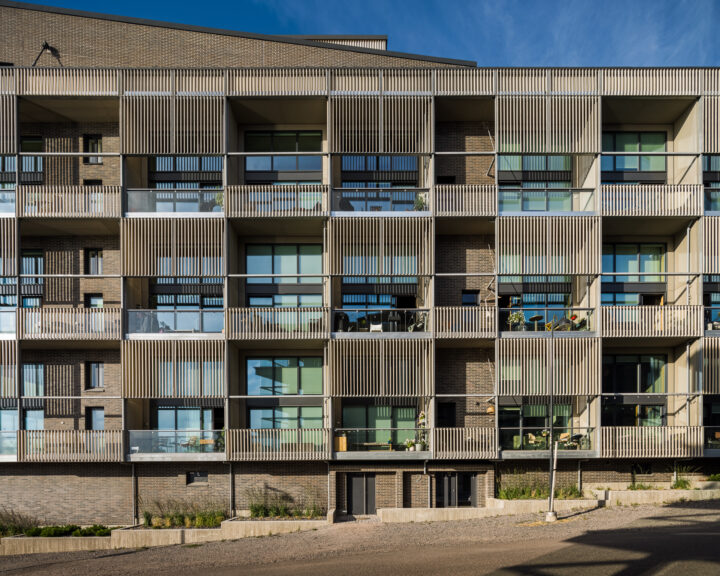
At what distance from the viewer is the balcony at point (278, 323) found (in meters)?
20.0

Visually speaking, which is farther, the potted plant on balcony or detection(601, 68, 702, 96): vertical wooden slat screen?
the potted plant on balcony

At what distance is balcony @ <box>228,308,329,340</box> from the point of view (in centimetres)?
2005

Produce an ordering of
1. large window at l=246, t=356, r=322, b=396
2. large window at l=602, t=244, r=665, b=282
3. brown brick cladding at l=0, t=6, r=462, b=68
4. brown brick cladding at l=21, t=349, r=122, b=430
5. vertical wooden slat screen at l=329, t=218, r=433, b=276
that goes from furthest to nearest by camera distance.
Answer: brown brick cladding at l=0, t=6, r=462, b=68 < large window at l=602, t=244, r=665, b=282 < large window at l=246, t=356, r=322, b=396 < brown brick cladding at l=21, t=349, r=122, b=430 < vertical wooden slat screen at l=329, t=218, r=433, b=276

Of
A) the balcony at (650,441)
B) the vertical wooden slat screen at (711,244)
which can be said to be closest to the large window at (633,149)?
the vertical wooden slat screen at (711,244)

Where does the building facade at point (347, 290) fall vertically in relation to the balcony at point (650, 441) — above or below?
above

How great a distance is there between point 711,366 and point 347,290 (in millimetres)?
13819

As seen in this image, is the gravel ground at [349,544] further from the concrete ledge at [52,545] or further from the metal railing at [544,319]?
the metal railing at [544,319]

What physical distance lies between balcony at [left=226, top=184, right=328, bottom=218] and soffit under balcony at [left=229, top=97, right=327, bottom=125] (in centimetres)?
337

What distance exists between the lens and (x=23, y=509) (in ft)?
67.7

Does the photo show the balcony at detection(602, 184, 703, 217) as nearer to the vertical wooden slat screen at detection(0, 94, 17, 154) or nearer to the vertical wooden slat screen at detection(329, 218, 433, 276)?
the vertical wooden slat screen at detection(329, 218, 433, 276)

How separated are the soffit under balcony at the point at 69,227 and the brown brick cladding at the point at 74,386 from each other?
15.1 feet

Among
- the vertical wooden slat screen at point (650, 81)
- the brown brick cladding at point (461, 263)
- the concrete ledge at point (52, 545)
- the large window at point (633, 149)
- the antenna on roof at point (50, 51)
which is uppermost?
the antenna on roof at point (50, 51)

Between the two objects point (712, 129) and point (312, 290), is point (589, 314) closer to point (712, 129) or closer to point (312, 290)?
point (712, 129)

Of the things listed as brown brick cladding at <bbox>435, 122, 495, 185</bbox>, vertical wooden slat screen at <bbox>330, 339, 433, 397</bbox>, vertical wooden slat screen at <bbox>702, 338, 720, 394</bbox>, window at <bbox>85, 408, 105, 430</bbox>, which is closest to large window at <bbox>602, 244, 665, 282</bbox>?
vertical wooden slat screen at <bbox>702, 338, 720, 394</bbox>
